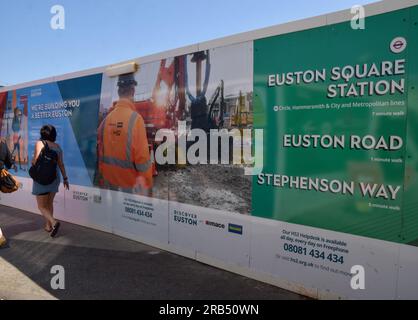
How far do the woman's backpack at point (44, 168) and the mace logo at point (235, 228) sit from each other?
308 centimetres

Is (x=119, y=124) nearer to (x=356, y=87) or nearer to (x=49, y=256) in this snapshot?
(x=49, y=256)

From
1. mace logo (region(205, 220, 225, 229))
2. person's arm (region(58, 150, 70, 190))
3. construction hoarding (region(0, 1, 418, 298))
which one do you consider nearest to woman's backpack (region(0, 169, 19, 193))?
person's arm (region(58, 150, 70, 190))

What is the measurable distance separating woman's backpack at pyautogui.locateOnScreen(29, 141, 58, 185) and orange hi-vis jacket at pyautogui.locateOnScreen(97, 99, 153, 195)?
27.8 inches

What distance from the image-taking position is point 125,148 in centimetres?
551

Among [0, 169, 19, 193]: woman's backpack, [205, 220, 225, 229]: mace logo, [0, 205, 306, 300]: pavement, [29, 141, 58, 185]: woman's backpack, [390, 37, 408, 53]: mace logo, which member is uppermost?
[390, 37, 408, 53]: mace logo

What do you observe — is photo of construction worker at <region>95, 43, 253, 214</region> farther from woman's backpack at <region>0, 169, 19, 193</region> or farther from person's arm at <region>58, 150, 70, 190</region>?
woman's backpack at <region>0, 169, 19, 193</region>

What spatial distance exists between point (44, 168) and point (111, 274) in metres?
2.30

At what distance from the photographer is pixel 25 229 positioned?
6227 mm

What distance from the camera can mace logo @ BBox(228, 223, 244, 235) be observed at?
4.12 metres

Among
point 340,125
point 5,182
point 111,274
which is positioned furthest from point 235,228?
point 5,182

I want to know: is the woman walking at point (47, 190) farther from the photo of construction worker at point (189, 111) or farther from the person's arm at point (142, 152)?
the person's arm at point (142, 152)

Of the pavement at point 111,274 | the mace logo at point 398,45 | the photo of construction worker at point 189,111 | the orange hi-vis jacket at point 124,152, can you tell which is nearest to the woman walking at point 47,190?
the pavement at point 111,274

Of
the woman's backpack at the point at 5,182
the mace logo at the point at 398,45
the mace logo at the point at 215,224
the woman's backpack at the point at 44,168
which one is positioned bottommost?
the mace logo at the point at 215,224

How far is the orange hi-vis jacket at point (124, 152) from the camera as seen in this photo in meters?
5.29
